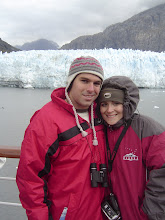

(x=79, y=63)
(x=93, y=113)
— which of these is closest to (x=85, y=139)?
(x=93, y=113)

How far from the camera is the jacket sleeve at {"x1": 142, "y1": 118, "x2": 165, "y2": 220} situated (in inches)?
34.2

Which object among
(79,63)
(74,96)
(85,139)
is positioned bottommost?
(85,139)

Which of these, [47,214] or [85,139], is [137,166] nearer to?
[85,139]

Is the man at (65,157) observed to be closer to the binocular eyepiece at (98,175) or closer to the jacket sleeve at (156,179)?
the binocular eyepiece at (98,175)

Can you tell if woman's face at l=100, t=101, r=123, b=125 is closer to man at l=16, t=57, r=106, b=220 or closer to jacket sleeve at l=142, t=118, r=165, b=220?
man at l=16, t=57, r=106, b=220

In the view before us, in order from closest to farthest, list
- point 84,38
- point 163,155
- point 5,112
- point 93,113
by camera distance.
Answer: point 163,155 < point 93,113 < point 5,112 < point 84,38

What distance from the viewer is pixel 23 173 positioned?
887 mm

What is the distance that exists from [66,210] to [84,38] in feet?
277

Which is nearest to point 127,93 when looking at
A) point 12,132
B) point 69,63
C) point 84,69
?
point 84,69

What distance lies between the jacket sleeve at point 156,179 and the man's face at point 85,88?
0.36 metres

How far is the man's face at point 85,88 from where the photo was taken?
98 centimetres

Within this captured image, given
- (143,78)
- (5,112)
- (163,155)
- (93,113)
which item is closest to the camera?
(163,155)

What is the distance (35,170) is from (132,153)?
484mm

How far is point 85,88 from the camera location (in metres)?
0.98
